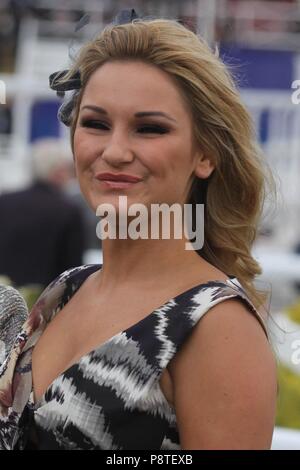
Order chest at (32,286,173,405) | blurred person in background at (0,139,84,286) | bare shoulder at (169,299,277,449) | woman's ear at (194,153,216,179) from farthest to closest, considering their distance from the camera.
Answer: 1. blurred person in background at (0,139,84,286)
2. woman's ear at (194,153,216,179)
3. chest at (32,286,173,405)
4. bare shoulder at (169,299,277,449)

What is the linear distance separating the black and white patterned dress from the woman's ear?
0.23 metres

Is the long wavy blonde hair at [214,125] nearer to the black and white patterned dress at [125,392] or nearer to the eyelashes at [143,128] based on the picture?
A: the eyelashes at [143,128]

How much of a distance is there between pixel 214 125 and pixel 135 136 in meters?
0.15

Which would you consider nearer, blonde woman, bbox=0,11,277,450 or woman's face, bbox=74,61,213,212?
blonde woman, bbox=0,11,277,450

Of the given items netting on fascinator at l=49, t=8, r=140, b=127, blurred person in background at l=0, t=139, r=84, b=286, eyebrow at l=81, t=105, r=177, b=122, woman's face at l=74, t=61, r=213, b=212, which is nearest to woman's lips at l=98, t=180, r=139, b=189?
woman's face at l=74, t=61, r=213, b=212

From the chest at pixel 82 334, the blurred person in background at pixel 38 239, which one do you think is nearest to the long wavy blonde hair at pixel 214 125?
the chest at pixel 82 334

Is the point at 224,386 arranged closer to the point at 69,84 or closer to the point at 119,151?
the point at 119,151

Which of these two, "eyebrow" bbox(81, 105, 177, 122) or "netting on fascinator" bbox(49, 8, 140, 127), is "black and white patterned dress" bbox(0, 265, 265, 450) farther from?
"netting on fascinator" bbox(49, 8, 140, 127)

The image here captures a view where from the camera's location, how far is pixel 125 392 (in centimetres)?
147

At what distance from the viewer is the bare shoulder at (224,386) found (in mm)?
1427

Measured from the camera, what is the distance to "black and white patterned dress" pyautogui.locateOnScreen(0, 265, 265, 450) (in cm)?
146
